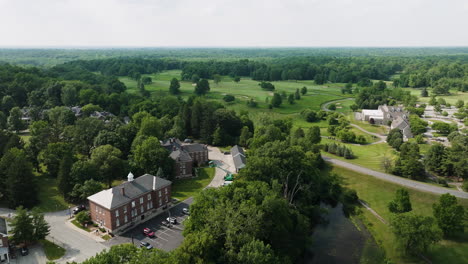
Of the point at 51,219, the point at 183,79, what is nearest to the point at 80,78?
the point at 183,79

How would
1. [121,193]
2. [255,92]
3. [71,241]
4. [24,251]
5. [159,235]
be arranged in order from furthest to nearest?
[255,92], [121,193], [159,235], [71,241], [24,251]

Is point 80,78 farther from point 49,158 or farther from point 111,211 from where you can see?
point 111,211

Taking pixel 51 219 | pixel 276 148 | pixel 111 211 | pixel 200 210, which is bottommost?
pixel 51 219

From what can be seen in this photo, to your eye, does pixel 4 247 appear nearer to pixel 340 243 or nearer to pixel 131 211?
pixel 131 211

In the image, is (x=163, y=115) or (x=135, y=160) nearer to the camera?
(x=135, y=160)

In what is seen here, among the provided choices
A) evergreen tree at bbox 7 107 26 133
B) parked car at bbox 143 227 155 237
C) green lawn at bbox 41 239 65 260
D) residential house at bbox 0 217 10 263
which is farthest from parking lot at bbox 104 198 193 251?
evergreen tree at bbox 7 107 26 133

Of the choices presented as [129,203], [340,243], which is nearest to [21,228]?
[129,203]

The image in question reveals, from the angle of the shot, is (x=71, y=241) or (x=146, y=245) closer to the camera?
(x=146, y=245)

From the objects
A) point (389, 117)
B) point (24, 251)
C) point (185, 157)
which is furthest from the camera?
point (389, 117)
